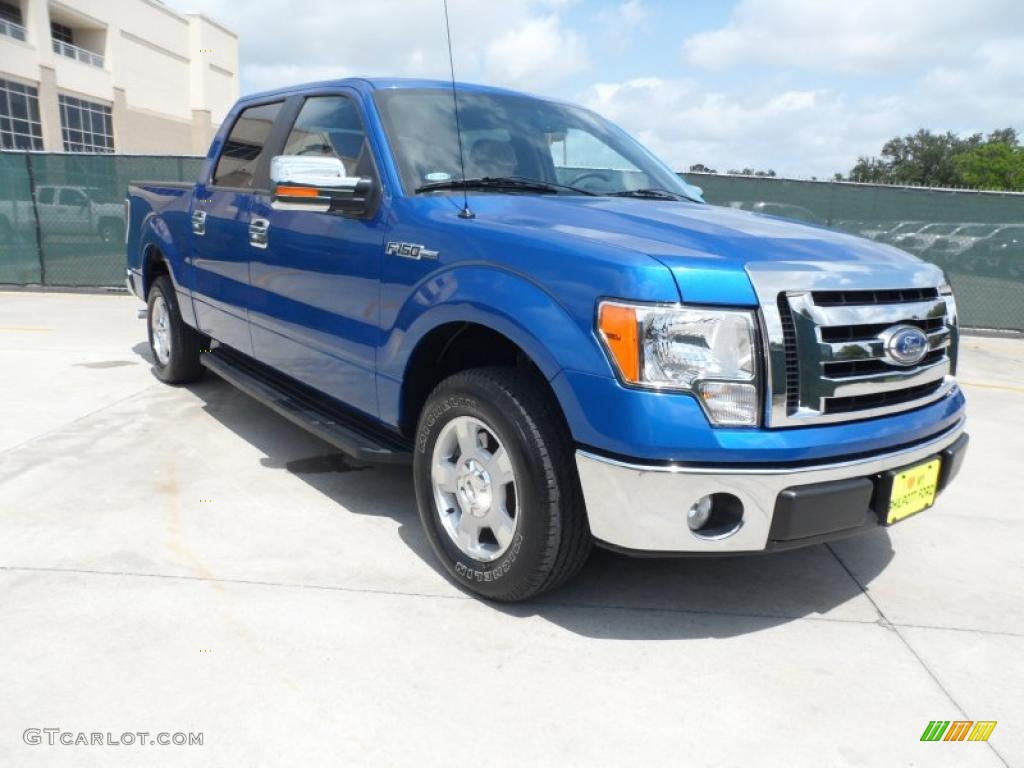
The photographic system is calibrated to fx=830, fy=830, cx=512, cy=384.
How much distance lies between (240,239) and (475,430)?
2.22m

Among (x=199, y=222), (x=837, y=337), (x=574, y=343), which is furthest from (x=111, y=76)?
(x=837, y=337)

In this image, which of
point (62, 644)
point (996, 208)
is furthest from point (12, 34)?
point (62, 644)

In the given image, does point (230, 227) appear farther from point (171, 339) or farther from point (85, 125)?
point (85, 125)

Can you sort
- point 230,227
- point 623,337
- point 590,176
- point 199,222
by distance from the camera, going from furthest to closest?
point 199,222
point 230,227
point 590,176
point 623,337

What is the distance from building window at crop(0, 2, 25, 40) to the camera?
Answer: 114 ft

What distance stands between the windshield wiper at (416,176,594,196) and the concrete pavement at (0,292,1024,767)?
151 centimetres

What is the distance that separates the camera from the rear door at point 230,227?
4520mm

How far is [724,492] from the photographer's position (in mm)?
2473

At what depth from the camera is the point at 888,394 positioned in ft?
9.11

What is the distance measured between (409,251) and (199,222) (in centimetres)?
242

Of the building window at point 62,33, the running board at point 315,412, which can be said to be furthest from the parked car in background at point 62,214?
the building window at point 62,33

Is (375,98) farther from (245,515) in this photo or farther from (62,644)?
(62,644)

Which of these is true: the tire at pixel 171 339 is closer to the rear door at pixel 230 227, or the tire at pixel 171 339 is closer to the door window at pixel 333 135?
the rear door at pixel 230 227

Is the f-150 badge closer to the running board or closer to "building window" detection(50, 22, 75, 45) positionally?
the running board
